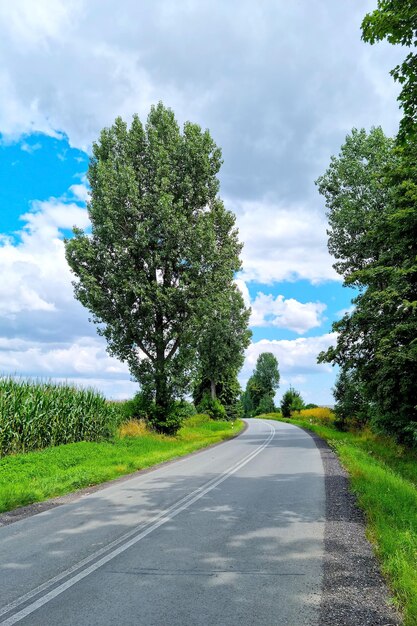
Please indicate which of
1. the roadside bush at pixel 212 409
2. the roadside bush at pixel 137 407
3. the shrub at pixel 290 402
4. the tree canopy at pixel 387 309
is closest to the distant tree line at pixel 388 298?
the tree canopy at pixel 387 309

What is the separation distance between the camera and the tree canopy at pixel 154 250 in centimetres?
2430

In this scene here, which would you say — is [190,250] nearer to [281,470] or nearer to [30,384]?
[30,384]

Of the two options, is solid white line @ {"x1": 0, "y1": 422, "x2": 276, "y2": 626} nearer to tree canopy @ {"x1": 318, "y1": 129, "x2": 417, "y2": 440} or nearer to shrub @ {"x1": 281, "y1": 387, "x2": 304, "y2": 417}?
tree canopy @ {"x1": 318, "y1": 129, "x2": 417, "y2": 440}

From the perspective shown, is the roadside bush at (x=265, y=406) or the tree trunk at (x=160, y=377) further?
the roadside bush at (x=265, y=406)

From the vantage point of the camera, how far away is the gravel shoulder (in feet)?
13.4

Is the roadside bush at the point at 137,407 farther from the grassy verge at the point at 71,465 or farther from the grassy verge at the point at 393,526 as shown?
the grassy verge at the point at 393,526

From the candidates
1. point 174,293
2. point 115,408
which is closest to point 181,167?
point 174,293

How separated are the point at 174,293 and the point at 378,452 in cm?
1287

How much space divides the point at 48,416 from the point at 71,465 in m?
3.93

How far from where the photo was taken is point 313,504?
29.5 ft

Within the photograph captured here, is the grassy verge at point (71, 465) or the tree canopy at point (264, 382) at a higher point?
the tree canopy at point (264, 382)

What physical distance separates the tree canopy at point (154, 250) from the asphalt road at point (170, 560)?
583 inches

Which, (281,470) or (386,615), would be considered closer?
(386,615)

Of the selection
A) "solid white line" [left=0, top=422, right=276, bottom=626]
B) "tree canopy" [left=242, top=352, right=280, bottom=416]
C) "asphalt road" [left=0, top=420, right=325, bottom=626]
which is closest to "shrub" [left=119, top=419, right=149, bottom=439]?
"asphalt road" [left=0, top=420, right=325, bottom=626]
